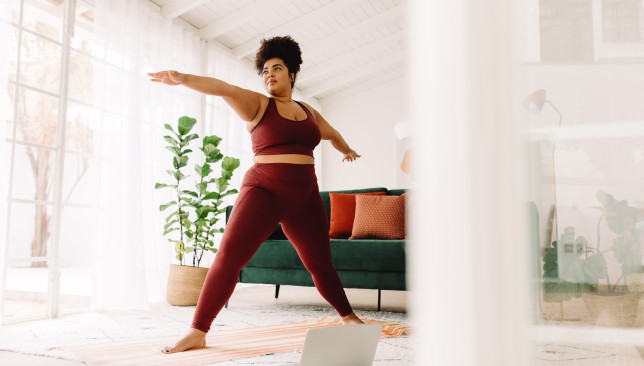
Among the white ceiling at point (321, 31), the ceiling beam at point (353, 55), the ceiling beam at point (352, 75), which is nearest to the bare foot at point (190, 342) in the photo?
the white ceiling at point (321, 31)

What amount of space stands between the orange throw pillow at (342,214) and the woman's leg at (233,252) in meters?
1.63

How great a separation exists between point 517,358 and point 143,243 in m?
3.48

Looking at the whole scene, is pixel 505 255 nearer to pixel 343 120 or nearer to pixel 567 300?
pixel 567 300

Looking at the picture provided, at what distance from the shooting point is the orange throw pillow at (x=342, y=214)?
12.0ft

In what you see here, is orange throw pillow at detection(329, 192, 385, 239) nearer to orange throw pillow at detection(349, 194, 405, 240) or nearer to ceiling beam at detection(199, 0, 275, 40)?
orange throw pillow at detection(349, 194, 405, 240)

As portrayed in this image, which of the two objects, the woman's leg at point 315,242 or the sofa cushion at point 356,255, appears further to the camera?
the sofa cushion at point 356,255

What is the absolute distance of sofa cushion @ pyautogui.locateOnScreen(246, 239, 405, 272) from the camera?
2.88m

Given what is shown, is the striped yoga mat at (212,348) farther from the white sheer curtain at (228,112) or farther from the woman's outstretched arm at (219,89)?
the white sheer curtain at (228,112)

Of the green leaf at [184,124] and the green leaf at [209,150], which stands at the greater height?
the green leaf at [184,124]

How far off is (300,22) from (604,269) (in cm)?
498

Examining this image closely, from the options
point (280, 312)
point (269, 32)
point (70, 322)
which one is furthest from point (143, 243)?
point (269, 32)

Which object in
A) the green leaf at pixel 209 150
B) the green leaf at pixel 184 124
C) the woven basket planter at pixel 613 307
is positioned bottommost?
the woven basket planter at pixel 613 307

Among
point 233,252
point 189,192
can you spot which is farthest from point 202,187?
point 233,252

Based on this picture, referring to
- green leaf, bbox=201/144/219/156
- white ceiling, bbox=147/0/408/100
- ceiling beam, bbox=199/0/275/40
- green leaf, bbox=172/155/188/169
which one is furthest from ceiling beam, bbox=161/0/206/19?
green leaf, bbox=172/155/188/169
